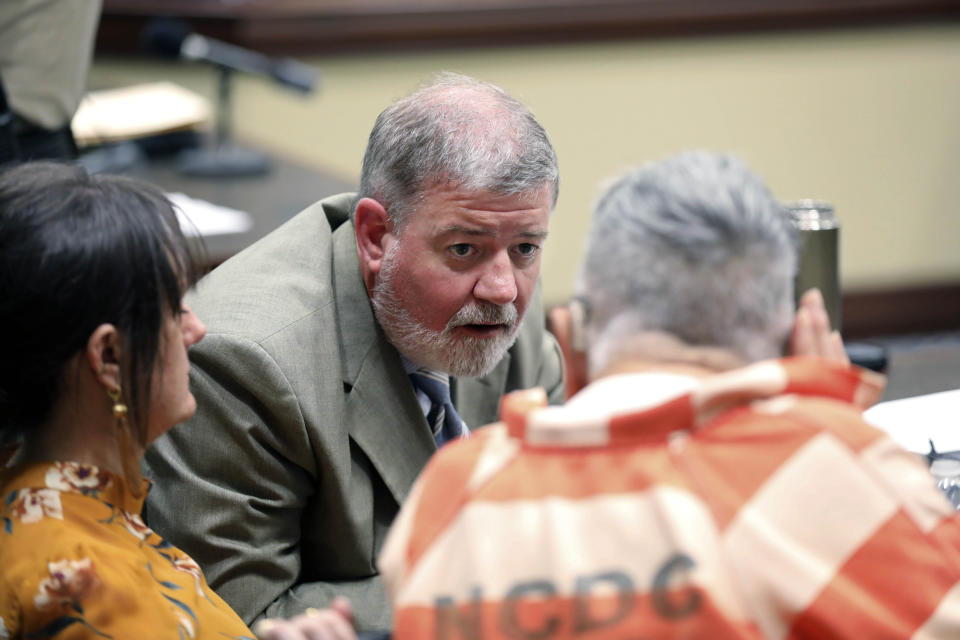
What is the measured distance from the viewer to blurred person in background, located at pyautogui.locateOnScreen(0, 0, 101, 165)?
216 centimetres

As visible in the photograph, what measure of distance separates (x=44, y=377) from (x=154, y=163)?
2319mm

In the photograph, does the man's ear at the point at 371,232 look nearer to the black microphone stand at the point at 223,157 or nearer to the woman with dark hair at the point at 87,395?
the woman with dark hair at the point at 87,395

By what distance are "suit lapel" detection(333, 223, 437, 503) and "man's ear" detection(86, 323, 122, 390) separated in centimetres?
48

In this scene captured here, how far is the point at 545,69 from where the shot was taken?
431 centimetres

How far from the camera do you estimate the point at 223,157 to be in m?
3.35

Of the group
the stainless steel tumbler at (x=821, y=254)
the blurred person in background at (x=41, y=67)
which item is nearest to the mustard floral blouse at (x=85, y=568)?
the stainless steel tumbler at (x=821, y=254)

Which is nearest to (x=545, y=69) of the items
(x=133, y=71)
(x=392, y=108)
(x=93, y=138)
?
(x=133, y=71)

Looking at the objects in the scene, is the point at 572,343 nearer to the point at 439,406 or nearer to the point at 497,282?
the point at 497,282

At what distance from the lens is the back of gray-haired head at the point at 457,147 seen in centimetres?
157

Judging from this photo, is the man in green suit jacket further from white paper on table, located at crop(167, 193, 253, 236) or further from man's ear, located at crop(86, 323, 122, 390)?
white paper on table, located at crop(167, 193, 253, 236)

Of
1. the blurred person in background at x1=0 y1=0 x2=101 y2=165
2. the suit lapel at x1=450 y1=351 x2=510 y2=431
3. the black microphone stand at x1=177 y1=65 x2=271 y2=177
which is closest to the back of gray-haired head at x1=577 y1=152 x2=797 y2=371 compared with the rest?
the suit lapel at x1=450 y1=351 x2=510 y2=431

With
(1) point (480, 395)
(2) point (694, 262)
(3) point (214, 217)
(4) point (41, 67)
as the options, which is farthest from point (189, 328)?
(3) point (214, 217)

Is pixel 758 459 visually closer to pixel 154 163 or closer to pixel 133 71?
pixel 154 163

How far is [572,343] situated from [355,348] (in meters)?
0.67
